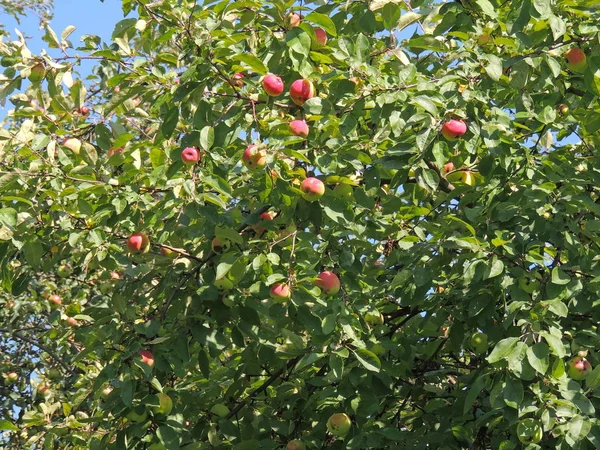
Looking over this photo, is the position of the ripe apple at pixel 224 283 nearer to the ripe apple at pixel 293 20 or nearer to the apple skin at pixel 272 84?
the apple skin at pixel 272 84

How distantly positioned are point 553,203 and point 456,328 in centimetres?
70

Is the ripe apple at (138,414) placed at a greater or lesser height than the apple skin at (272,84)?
lesser

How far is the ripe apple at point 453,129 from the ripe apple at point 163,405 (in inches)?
57.4

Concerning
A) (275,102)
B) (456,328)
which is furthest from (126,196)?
(456,328)

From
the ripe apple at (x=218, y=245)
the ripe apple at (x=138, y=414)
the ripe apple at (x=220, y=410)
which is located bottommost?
the ripe apple at (x=220, y=410)

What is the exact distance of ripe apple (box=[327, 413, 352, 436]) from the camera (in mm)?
3455

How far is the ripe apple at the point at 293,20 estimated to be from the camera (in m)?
3.19

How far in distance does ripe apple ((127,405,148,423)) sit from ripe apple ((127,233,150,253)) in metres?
0.65

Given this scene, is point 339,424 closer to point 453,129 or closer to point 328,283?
point 328,283

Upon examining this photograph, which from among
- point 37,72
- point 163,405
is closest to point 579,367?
point 163,405

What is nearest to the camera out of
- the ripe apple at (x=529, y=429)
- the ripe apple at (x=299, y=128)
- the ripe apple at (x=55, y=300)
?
the ripe apple at (x=529, y=429)

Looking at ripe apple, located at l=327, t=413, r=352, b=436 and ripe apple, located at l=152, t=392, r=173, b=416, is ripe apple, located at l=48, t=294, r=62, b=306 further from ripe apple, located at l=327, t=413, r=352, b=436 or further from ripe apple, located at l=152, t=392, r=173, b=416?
ripe apple, located at l=327, t=413, r=352, b=436

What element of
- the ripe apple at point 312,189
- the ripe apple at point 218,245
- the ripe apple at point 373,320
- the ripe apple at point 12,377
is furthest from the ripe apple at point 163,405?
the ripe apple at point 12,377

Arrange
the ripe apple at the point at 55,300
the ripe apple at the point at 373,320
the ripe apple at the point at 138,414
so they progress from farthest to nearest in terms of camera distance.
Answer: the ripe apple at the point at 55,300, the ripe apple at the point at 373,320, the ripe apple at the point at 138,414
